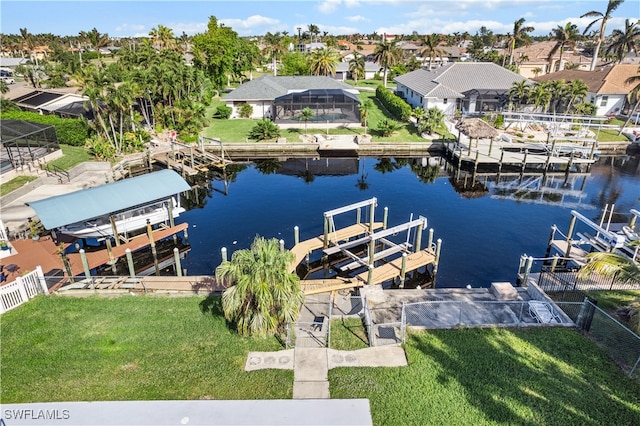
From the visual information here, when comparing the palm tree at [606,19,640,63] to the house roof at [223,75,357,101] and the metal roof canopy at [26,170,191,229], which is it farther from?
the metal roof canopy at [26,170,191,229]

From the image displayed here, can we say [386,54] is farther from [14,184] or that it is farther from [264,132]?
[14,184]

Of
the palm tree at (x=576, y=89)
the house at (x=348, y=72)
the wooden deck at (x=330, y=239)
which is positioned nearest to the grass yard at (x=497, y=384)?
the wooden deck at (x=330, y=239)

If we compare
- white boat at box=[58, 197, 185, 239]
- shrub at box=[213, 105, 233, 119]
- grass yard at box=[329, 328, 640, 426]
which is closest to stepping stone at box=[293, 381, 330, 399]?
grass yard at box=[329, 328, 640, 426]

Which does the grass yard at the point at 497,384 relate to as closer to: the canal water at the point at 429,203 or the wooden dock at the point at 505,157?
the canal water at the point at 429,203

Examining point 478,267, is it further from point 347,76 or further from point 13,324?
point 347,76

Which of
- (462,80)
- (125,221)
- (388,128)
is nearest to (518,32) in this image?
(462,80)
